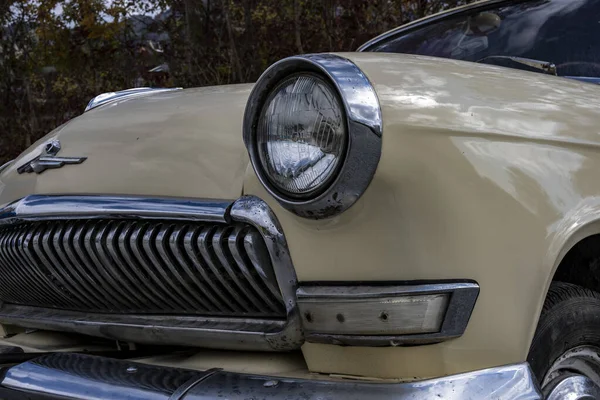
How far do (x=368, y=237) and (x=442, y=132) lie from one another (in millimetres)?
270

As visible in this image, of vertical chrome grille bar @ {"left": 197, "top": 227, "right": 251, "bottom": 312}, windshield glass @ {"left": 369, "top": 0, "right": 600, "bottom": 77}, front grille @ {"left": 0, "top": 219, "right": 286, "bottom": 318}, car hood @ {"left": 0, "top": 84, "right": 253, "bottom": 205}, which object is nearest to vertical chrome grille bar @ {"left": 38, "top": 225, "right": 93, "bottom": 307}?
front grille @ {"left": 0, "top": 219, "right": 286, "bottom": 318}

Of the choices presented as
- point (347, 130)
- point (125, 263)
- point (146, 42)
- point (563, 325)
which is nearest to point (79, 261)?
point (125, 263)

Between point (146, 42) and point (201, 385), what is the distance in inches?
386

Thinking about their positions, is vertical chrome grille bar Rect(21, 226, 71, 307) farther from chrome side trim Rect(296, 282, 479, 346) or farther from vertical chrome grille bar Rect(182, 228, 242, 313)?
chrome side trim Rect(296, 282, 479, 346)

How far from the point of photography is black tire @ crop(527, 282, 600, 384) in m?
1.67

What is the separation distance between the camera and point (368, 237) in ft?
5.11

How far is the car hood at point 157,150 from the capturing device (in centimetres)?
187

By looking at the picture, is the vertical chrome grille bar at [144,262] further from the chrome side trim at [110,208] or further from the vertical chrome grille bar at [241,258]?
the vertical chrome grille bar at [241,258]

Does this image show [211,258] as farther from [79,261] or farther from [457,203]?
[457,203]

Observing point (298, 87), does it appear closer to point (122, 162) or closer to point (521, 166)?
point (521, 166)

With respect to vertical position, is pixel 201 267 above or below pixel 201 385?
above

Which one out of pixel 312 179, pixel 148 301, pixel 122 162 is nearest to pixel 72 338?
pixel 148 301

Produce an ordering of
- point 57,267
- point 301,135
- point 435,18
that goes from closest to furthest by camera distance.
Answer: point 301,135, point 57,267, point 435,18

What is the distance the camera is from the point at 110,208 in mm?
1945
